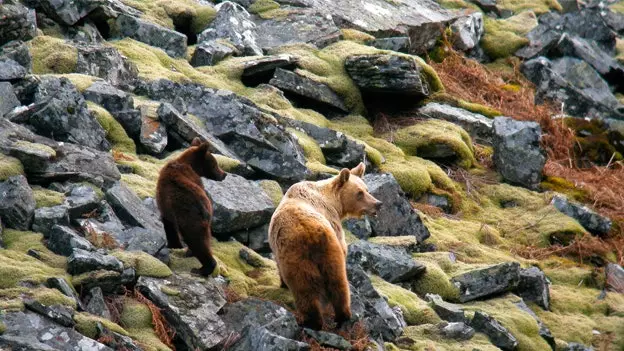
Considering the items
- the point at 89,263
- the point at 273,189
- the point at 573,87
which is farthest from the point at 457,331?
the point at 573,87

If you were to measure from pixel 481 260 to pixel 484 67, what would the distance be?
12.7 metres

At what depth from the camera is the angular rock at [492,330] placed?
1455 cm

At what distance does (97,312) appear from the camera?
35.7 feet

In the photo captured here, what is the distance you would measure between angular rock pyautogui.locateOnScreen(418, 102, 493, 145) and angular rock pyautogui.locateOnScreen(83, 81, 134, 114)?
9022mm

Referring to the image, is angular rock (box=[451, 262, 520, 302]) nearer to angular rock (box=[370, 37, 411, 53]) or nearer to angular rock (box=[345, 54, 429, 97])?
angular rock (box=[345, 54, 429, 97])

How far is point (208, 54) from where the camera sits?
21.6 metres

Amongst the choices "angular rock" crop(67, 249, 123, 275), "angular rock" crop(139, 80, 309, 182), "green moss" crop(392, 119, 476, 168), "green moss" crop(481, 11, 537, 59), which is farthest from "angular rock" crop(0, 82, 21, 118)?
"green moss" crop(481, 11, 537, 59)

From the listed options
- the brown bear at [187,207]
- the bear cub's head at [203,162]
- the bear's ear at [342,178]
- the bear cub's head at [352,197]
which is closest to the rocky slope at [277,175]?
the brown bear at [187,207]

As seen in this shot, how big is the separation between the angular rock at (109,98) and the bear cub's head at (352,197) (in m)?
4.45

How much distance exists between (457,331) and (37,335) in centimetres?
654

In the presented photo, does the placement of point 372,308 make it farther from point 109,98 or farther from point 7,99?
point 7,99

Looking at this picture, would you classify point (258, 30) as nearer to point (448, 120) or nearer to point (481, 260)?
point (448, 120)

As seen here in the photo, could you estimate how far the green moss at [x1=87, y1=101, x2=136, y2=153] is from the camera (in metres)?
16.0

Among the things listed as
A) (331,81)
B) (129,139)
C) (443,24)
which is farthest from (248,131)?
(443,24)
